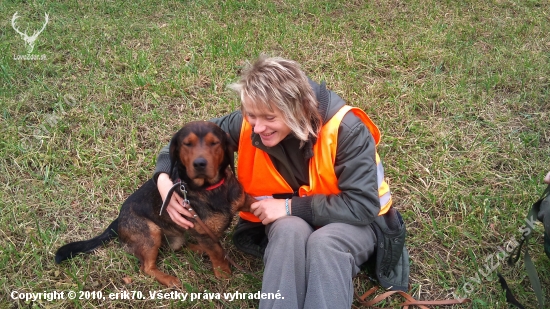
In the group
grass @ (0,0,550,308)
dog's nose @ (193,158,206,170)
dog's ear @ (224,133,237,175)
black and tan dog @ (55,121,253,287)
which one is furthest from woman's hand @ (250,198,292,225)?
grass @ (0,0,550,308)

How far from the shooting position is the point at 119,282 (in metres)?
3.48

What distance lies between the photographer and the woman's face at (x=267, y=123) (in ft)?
9.16

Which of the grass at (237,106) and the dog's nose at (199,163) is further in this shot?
the grass at (237,106)

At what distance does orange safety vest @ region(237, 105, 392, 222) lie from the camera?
113 inches

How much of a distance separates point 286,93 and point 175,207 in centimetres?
126

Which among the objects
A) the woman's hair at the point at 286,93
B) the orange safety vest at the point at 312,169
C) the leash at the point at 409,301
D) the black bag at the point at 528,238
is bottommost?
the leash at the point at 409,301

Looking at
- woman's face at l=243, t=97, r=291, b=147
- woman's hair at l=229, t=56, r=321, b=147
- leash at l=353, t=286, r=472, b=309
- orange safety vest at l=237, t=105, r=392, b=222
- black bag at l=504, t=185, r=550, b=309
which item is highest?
woman's hair at l=229, t=56, r=321, b=147

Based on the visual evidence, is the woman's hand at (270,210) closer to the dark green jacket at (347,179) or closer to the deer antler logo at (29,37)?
the dark green jacket at (347,179)

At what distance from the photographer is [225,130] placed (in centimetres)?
344

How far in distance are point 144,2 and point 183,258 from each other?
17.9 feet

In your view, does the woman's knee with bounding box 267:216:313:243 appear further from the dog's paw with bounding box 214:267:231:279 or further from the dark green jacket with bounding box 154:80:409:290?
the dog's paw with bounding box 214:267:231:279

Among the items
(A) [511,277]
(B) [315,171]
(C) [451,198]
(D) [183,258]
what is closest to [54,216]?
(D) [183,258]

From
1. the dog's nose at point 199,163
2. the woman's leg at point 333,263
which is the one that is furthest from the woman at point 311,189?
the dog's nose at point 199,163

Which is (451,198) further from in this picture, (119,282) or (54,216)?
(54,216)
